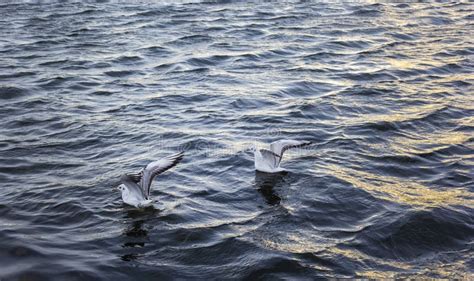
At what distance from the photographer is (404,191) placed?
11.5m

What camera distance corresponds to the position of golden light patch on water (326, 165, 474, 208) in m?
11.0

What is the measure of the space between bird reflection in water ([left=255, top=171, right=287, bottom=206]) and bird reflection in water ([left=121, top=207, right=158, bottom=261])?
2.11 m

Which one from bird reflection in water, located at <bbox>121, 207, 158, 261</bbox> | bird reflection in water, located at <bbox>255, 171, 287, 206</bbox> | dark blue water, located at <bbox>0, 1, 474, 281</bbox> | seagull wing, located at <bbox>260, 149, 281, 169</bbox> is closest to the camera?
dark blue water, located at <bbox>0, 1, 474, 281</bbox>

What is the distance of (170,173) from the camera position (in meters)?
12.6

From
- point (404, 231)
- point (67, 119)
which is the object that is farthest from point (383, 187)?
point (67, 119)

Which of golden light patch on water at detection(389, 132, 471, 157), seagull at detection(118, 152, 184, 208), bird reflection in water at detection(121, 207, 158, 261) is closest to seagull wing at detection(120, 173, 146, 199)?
seagull at detection(118, 152, 184, 208)

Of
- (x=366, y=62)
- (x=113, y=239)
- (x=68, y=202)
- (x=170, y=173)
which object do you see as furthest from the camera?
(x=366, y=62)

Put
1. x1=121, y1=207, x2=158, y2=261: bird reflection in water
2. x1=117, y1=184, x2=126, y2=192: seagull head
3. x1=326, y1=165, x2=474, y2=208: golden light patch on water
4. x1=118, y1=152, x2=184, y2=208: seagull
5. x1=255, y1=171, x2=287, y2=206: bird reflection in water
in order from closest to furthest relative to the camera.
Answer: x1=121, y1=207, x2=158, y2=261: bird reflection in water
x1=118, y1=152, x2=184, y2=208: seagull
x1=326, y1=165, x2=474, y2=208: golden light patch on water
x1=117, y1=184, x2=126, y2=192: seagull head
x1=255, y1=171, x2=287, y2=206: bird reflection in water

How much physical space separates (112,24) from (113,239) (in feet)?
56.2

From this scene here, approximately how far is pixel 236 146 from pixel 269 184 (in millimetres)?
2149

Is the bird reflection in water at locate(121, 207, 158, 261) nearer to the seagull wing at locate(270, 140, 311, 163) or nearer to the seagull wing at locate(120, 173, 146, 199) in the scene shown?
the seagull wing at locate(120, 173, 146, 199)

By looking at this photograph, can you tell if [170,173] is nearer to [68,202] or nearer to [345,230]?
[68,202]

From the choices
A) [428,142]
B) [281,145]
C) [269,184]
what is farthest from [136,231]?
[428,142]

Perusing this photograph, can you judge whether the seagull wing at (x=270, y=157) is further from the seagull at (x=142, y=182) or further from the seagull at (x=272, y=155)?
the seagull at (x=142, y=182)
